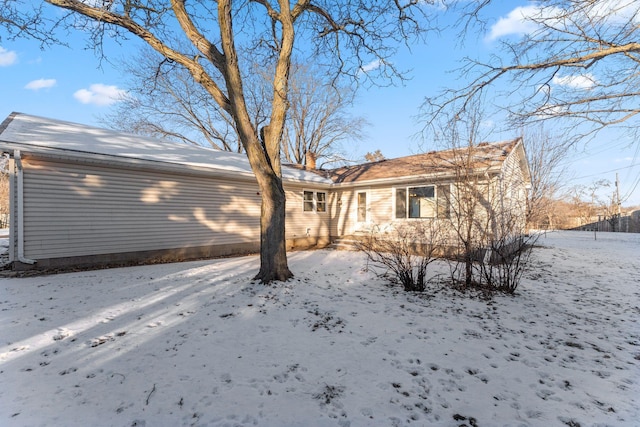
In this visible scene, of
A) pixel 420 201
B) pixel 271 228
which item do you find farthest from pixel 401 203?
pixel 271 228

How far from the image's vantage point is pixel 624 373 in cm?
256

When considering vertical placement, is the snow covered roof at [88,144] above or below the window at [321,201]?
above

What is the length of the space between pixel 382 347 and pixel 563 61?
5.21 m

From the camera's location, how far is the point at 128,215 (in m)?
7.80

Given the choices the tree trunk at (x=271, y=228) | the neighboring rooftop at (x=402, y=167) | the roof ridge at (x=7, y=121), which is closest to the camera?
the tree trunk at (x=271, y=228)

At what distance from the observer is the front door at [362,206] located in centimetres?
1232

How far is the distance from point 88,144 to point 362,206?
9.85 meters

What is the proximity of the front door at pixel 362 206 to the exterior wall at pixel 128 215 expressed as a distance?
4647mm

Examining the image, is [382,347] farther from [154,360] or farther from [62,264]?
[62,264]

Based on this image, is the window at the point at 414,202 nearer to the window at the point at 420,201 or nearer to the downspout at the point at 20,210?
the window at the point at 420,201

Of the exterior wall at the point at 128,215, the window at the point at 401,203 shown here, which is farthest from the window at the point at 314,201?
the window at the point at 401,203

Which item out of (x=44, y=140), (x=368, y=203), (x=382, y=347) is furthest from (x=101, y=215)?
(x=368, y=203)

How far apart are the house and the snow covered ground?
2164 millimetres

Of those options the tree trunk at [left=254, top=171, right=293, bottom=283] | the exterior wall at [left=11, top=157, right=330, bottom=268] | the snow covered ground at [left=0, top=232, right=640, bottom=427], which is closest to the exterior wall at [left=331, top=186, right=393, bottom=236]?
the exterior wall at [left=11, top=157, right=330, bottom=268]
